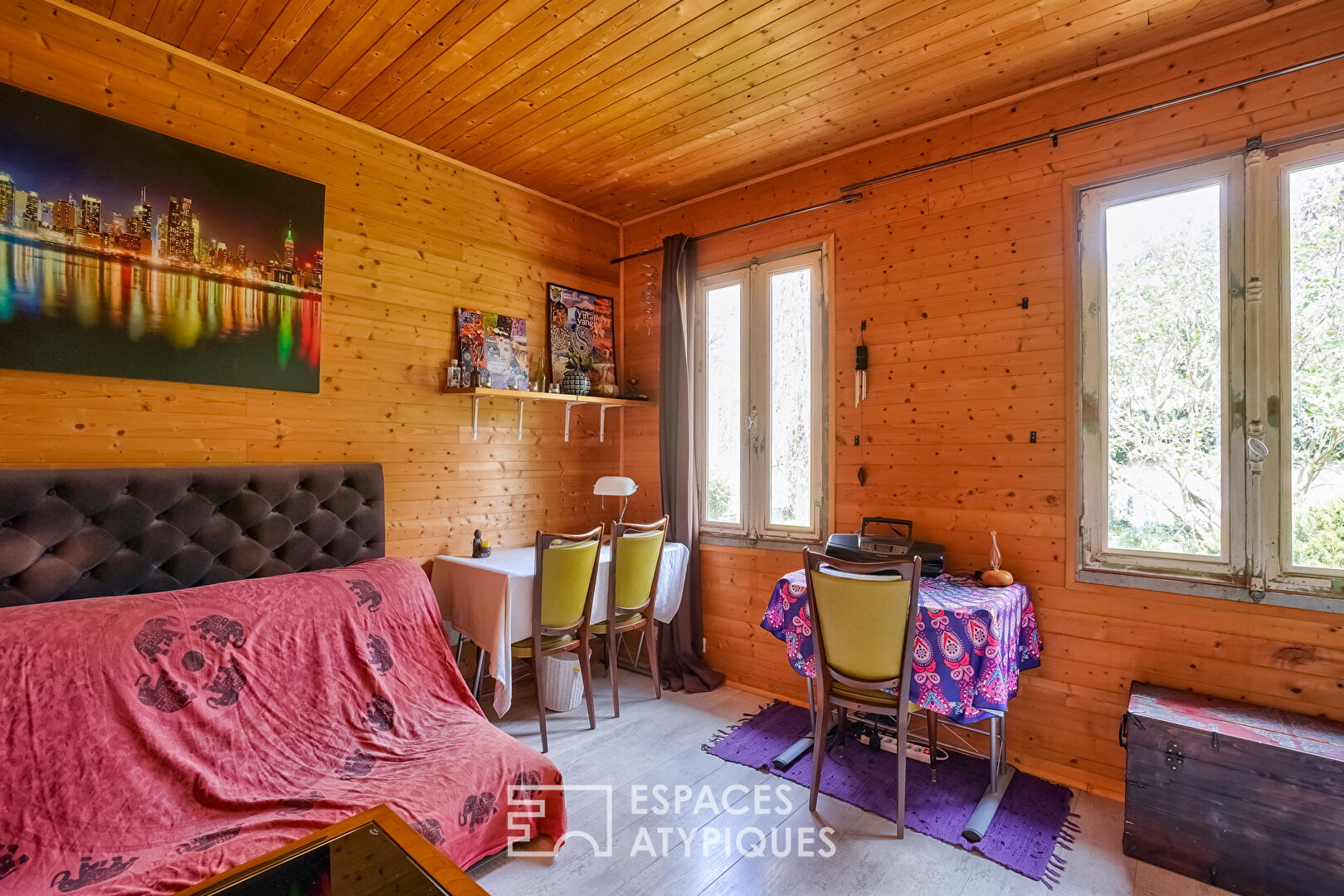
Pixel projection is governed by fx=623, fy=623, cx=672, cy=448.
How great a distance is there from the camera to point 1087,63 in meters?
2.59

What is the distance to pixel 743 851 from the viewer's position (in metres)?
2.13

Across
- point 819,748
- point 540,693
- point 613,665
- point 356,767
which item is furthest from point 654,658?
point 356,767

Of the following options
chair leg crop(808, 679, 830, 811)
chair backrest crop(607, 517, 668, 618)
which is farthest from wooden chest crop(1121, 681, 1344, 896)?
chair backrest crop(607, 517, 668, 618)

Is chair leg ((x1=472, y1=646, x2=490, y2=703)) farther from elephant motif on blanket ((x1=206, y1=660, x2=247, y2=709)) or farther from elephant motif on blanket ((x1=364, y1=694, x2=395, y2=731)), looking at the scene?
elephant motif on blanket ((x1=206, y1=660, x2=247, y2=709))

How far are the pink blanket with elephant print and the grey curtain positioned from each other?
150 centimetres

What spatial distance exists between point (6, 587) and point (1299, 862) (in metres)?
4.07

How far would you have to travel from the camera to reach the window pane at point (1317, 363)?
2.18m

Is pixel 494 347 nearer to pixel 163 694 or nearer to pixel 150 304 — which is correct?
pixel 150 304

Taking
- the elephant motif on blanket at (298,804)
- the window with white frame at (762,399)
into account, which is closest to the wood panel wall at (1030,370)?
the window with white frame at (762,399)

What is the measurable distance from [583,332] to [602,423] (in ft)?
2.03

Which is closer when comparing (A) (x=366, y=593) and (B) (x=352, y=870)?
(B) (x=352, y=870)

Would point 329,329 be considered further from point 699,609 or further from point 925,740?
point 925,740

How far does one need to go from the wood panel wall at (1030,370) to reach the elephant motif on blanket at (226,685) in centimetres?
248

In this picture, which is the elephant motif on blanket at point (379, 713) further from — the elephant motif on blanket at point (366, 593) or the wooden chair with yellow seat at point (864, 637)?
the wooden chair with yellow seat at point (864, 637)
